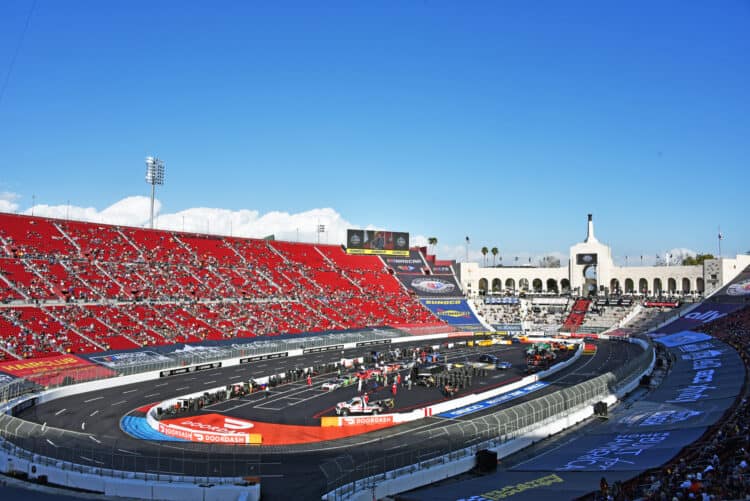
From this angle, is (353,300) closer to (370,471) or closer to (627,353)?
(627,353)

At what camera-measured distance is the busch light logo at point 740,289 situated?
286 feet

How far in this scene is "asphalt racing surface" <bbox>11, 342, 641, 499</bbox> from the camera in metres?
23.0

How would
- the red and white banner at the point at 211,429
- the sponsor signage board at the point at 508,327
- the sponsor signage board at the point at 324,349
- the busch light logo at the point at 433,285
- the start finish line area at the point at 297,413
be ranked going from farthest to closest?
the busch light logo at the point at 433,285
the sponsor signage board at the point at 508,327
the sponsor signage board at the point at 324,349
the start finish line area at the point at 297,413
the red and white banner at the point at 211,429

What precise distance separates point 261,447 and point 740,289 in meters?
86.2

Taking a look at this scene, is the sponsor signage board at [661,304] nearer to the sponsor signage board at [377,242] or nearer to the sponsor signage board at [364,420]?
the sponsor signage board at [377,242]

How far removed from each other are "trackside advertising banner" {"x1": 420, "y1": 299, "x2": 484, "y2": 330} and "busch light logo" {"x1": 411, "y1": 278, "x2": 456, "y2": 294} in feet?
13.2

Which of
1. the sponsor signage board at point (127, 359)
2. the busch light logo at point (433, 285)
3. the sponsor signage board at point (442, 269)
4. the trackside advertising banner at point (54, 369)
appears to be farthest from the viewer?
the sponsor signage board at point (442, 269)

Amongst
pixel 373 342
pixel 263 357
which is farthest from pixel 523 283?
pixel 263 357

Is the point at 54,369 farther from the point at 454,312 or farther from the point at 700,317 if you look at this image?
the point at 700,317

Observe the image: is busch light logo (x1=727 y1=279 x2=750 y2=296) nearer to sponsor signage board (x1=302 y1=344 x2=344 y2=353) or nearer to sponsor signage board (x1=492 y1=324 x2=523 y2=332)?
sponsor signage board (x1=492 y1=324 x2=523 y2=332)

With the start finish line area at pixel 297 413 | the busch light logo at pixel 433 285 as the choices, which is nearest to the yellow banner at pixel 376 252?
the busch light logo at pixel 433 285

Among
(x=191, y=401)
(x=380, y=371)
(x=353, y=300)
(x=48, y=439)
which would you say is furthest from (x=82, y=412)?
(x=353, y=300)

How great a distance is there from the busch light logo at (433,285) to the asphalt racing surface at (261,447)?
44.9 m

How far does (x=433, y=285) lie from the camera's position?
108688mm
